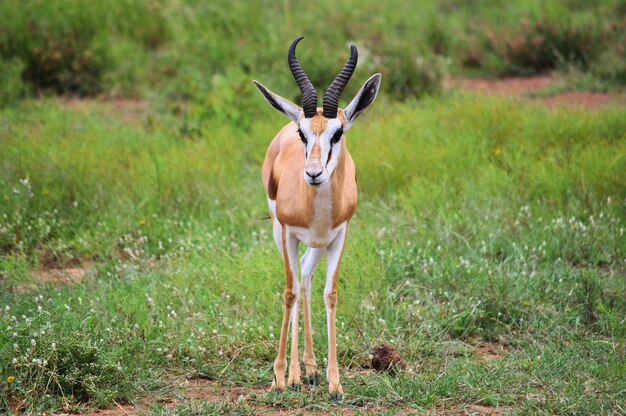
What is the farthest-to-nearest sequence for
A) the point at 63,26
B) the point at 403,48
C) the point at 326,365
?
the point at 63,26 < the point at 403,48 < the point at 326,365

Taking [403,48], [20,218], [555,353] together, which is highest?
[403,48]

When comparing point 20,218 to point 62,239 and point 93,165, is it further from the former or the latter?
point 93,165

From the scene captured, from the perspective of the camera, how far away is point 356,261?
5.66 m

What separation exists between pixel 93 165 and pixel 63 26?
13.9ft

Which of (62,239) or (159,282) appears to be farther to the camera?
(62,239)

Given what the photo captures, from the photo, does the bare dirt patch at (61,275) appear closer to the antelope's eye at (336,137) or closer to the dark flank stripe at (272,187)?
the dark flank stripe at (272,187)

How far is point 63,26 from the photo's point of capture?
36.2 feet

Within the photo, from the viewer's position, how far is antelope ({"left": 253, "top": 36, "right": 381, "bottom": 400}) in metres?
4.23

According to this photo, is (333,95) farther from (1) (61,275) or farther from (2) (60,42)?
(2) (60,42)

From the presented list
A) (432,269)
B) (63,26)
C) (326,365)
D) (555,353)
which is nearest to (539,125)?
(432,269)

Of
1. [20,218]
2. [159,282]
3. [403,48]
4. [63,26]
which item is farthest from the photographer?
[63,26]

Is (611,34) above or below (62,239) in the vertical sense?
above

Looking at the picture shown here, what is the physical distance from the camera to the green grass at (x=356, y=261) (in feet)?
14.6

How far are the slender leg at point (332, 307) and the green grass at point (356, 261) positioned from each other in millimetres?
101
